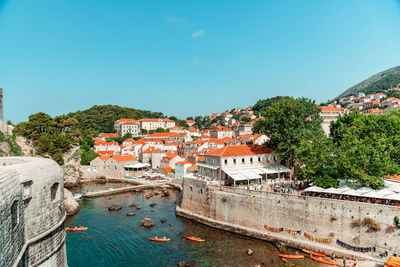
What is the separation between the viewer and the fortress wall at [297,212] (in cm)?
1534

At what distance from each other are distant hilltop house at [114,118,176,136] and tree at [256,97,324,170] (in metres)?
70.8

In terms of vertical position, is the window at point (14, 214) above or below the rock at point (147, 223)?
above

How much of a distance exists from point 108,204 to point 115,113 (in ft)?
281

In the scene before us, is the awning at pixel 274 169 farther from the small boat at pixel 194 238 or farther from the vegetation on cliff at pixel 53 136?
the vegetation on cliff at pixel 53 136

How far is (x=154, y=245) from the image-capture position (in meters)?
19.3

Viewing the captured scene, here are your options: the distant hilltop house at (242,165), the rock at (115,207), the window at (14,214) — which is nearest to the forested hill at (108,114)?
the rock at (115,207)

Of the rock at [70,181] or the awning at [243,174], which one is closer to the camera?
the awning at [243,174]

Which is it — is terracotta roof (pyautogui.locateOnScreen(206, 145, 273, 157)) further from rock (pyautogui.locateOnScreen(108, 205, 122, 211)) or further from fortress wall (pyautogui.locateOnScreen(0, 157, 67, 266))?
fortress wall (pyautogui.locateOnScreen(0, 157, 67, 266))

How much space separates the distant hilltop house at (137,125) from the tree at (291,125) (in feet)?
232

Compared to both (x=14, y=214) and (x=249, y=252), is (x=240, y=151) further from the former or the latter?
(x=14, y=214)

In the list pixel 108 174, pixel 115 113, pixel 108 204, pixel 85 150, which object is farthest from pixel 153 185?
pixel 115 113

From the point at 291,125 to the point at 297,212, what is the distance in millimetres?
11401

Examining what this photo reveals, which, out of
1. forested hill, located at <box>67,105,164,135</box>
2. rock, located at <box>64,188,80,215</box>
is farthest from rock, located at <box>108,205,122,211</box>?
forested hill, located at <box>67,105,164,135</box>

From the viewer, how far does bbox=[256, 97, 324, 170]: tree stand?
26359 millimetres
